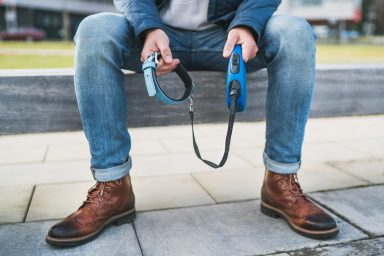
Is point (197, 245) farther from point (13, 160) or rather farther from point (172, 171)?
point (13, 160)

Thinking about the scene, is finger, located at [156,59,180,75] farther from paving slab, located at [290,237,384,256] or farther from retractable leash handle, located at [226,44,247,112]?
paving slab, located at [290,237,384,256]

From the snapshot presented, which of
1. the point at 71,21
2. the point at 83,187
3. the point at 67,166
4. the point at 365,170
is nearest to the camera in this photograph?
the point at 83,187

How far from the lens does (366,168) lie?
2889mm

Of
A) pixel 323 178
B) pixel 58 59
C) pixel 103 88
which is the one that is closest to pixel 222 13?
pixel 103 88

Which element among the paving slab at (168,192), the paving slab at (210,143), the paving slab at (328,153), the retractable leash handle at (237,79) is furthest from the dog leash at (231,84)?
the paving slab at (210,143)

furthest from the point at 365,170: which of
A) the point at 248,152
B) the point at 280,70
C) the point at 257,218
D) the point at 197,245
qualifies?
the point at 197,245

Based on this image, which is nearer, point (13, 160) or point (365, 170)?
point (365, 170)

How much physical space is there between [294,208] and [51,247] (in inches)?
40.5

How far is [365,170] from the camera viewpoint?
2.84 metres

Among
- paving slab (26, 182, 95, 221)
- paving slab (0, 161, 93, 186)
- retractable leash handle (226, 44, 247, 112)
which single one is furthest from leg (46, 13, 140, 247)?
paving slab (0, 161, 93, 186)

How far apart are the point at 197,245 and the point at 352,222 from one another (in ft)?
2.43

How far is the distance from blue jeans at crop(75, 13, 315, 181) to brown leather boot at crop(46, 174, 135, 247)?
2.7 inches

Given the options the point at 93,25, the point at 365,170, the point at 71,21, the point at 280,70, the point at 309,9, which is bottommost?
the point at 71,21

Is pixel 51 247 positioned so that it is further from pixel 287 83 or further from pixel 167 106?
pixel 287 83
